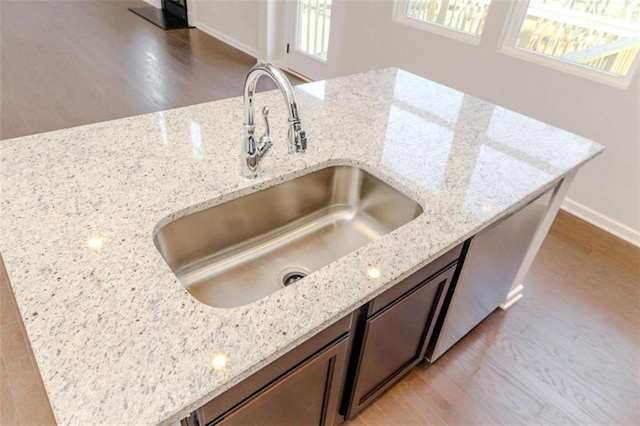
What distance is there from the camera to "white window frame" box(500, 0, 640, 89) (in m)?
2.41

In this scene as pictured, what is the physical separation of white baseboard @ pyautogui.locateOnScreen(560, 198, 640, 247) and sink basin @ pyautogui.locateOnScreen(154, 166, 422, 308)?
2.11 meters

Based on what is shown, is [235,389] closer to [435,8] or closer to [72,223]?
[72,223]

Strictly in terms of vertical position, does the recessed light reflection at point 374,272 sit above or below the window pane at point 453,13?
below

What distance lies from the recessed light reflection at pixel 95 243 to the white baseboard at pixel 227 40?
15.2 feet

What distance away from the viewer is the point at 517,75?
9.38ft

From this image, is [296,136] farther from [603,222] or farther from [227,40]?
[227,40]

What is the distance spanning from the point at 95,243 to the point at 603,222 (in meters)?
2.98

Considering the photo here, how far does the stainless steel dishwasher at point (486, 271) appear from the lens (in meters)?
1.35

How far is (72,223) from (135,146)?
0.39 m

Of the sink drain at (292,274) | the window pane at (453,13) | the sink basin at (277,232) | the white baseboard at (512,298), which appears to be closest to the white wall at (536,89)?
the window pane at (453,13)

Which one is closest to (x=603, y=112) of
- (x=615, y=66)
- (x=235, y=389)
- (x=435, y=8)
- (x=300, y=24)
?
(x=615, y=66)

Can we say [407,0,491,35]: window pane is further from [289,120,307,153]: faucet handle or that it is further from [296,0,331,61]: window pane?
[289,120,307,153]: faucet handle

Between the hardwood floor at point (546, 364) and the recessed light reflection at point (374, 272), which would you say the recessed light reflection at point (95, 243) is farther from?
Answer: the hardwood floor at point (546, 364)

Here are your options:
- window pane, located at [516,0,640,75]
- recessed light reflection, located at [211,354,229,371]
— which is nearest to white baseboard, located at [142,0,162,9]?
window pane, located at [516,0,640,75]
